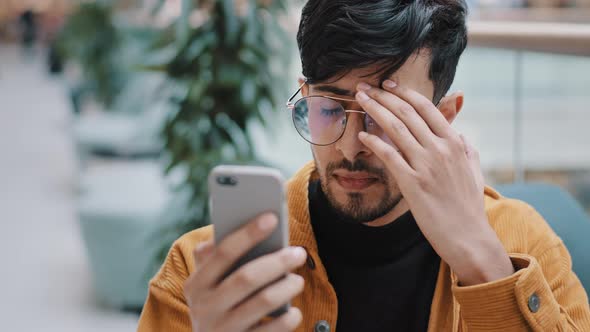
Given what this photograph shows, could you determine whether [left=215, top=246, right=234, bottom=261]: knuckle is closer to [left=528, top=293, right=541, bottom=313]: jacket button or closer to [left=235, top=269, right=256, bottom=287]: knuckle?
[left=235, top=269, right=256, bottom=287]: knuckle

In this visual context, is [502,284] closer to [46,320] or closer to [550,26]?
[550,26]

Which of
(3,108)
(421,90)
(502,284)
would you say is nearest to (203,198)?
(421,90)

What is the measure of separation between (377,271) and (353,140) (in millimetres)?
249

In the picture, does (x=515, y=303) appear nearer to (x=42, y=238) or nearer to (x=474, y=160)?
(x=474, y=160)

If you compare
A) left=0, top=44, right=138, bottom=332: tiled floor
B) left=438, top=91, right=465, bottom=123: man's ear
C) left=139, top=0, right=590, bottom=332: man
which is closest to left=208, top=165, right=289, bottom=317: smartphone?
left=139, top=0, right=590, bottom=332: man

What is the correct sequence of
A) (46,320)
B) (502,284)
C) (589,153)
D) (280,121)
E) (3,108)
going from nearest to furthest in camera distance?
(502,284)
(280,121)
(589,153)
(46,320)
(3,108)

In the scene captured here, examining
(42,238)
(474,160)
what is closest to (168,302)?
(474,160)

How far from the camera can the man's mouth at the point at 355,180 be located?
115 centimetres

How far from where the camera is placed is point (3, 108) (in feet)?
31.6

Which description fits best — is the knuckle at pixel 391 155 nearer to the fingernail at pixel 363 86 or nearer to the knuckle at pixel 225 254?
the fingernail at pixel 363 86

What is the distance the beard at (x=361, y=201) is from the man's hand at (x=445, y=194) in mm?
126

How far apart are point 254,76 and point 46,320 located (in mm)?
1781

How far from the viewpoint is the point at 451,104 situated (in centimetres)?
128

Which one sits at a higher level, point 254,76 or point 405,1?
point 405,1
